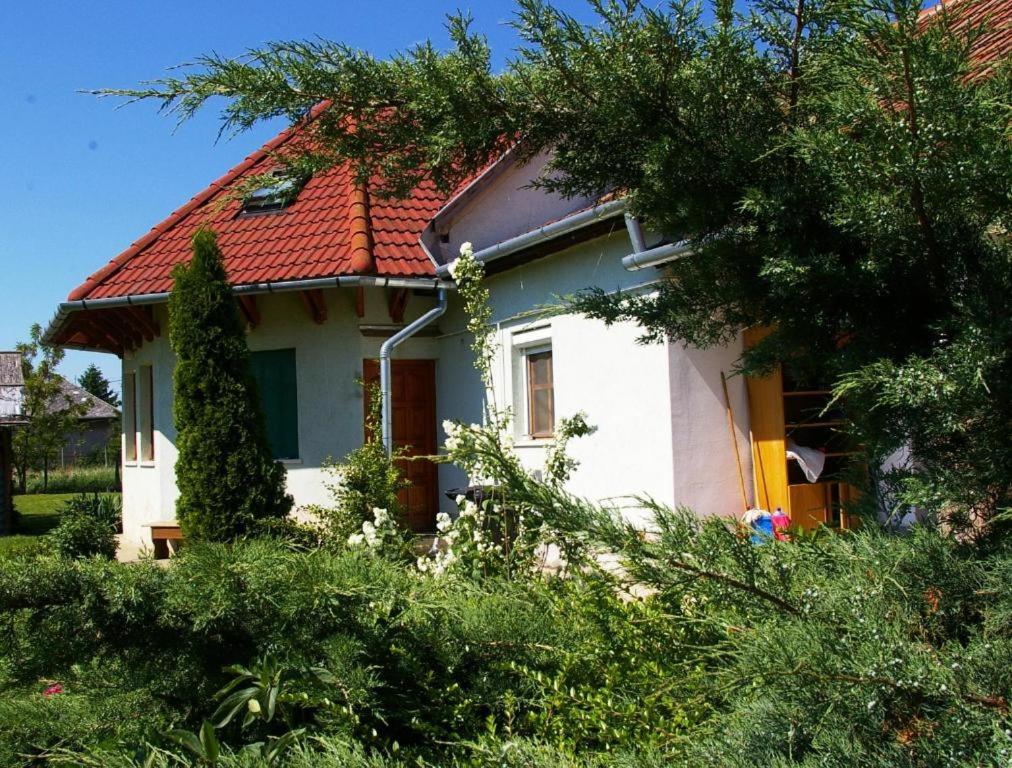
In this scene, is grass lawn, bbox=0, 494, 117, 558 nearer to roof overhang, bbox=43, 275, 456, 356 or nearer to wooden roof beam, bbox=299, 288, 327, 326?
roof overhang, bbox=43, 275, 456, 356

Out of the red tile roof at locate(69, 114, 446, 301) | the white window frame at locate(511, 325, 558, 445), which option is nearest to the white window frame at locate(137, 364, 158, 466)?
the red tile roof at locate(69, 114, 446, 301)

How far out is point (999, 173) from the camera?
56.7 inches

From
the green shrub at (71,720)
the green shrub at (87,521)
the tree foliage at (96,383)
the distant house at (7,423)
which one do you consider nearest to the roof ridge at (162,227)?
the green shrub at (87,521)

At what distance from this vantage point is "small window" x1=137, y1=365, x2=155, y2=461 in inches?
510

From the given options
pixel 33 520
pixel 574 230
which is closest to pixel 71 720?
pixel 574 230

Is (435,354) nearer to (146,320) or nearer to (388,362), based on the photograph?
(388,362)

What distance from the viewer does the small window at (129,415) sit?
45.1 ft

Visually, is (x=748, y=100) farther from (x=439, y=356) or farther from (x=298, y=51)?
(x=439, y=356)

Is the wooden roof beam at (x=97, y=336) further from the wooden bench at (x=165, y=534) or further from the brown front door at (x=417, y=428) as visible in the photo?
the brown front door at (x=417, y=428)

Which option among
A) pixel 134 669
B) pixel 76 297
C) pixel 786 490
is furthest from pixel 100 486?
pixel 134 669

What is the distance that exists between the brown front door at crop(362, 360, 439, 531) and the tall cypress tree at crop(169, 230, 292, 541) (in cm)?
205

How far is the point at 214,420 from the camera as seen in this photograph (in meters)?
9.49

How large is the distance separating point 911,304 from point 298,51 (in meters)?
1.37

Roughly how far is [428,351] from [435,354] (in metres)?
0.11
